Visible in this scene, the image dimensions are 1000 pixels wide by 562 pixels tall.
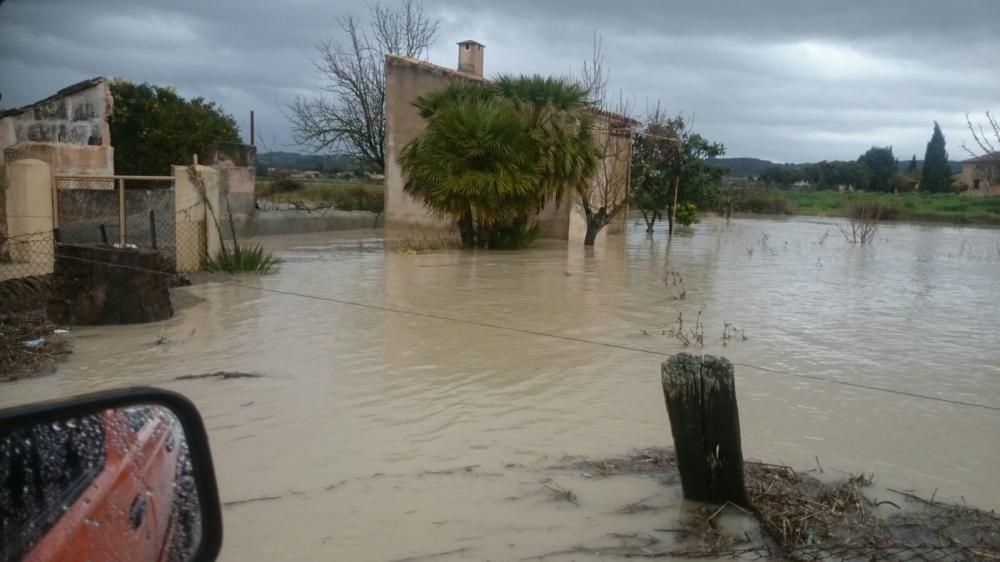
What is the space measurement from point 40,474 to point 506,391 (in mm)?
5037

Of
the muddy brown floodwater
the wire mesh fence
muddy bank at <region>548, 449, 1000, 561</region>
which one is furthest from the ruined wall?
muddy bank at <region>548, 449, 1000, 561</region>

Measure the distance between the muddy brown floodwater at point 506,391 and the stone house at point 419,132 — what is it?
8691 millimetres

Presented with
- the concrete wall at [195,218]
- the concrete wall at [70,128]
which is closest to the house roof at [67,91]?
the concrete wall at [70,128]

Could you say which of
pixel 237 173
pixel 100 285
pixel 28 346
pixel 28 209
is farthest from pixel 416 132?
pixel 28 346

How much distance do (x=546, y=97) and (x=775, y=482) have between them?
1472 centimetres

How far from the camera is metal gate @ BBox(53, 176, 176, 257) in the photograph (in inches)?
484

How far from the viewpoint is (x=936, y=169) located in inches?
2313

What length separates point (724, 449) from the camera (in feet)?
13.4

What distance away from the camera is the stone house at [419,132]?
21.8 metres

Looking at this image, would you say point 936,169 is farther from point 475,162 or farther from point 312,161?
point 475,162

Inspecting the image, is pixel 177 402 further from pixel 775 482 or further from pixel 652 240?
pixel 652 240

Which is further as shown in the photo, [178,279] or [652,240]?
[652,240]

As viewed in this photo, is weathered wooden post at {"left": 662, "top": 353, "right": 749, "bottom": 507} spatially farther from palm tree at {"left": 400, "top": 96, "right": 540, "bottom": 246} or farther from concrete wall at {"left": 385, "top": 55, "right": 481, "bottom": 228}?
concrete wall at {"left": 385, "top": 55, "right": 481, "bottom": 228}

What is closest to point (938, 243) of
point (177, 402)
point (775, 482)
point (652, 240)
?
point (652, 240)
